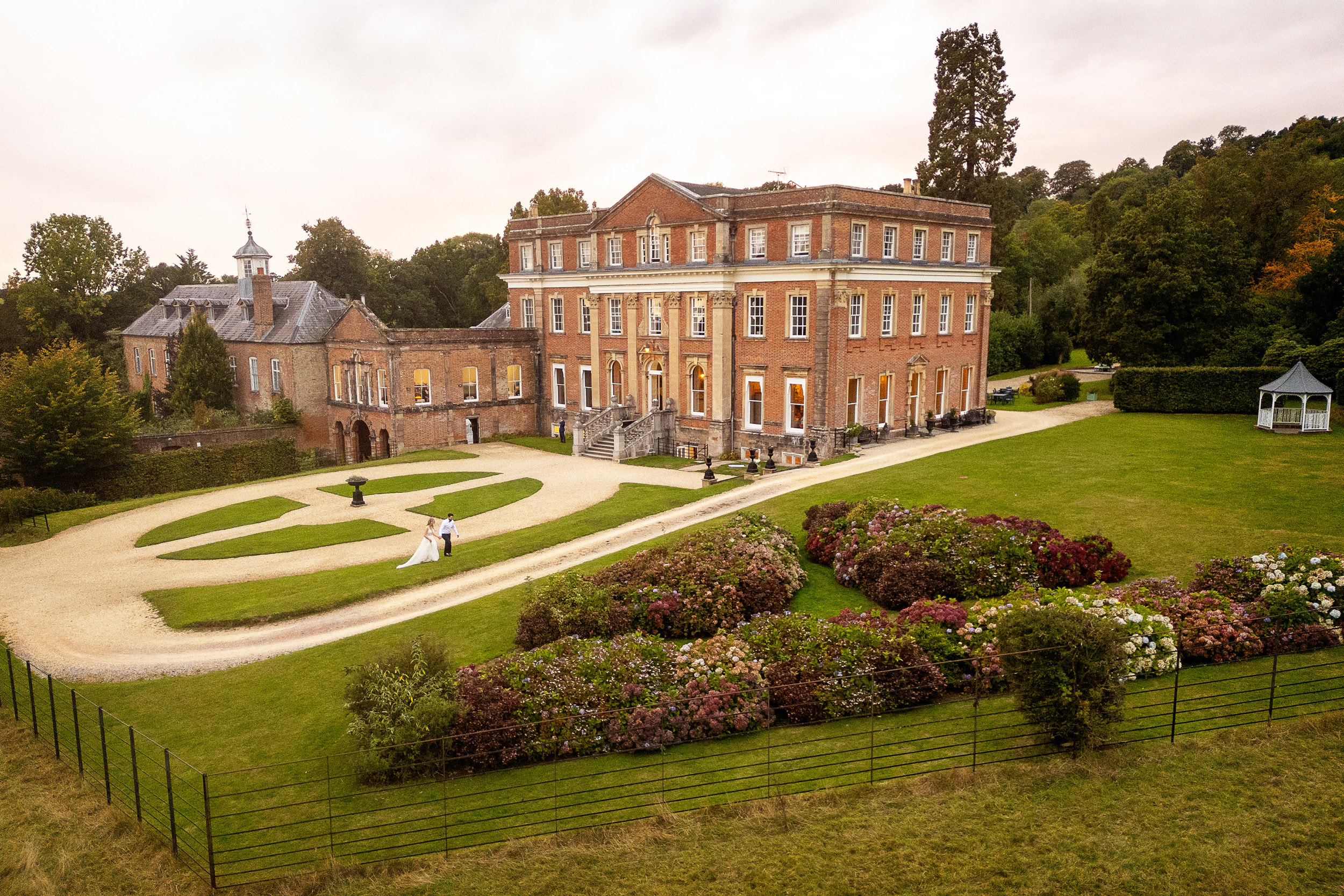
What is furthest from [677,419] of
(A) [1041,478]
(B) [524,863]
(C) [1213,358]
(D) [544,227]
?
(B) [524,863]

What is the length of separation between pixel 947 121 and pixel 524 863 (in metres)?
52.4

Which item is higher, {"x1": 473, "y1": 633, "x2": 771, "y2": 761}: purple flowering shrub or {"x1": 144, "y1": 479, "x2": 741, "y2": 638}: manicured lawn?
{"x1": 473, "y1": 633, "x2": 771, "y2": 761}: purple flowering shrub

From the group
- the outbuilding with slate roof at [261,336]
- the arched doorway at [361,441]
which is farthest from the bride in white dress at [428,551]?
the outbuilding with slate roof at [261,336]

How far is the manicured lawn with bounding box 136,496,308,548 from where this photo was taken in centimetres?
2806

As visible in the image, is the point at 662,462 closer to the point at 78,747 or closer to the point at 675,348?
the point at 675,348

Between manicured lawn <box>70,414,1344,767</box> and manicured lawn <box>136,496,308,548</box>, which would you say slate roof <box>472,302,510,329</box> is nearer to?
manicured lawn <box>136,496,308,548</box>

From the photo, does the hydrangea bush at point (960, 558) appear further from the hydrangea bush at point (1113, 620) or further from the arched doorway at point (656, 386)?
the arched doorway at point (656, 386)

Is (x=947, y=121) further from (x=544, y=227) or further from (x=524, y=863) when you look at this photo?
(x=524, y=863)

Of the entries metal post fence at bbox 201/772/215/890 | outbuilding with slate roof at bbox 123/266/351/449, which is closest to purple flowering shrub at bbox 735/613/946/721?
metal post fence at bbox 201/772/215/890

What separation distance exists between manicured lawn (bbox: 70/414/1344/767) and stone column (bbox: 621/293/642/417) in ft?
52.3

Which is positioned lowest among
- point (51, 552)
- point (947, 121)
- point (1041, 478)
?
point (51, 552)

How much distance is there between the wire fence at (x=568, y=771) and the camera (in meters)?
10.7

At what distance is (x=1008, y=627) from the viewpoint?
1188 centimetres

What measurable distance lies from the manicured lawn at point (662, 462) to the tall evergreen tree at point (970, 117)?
26176mm
